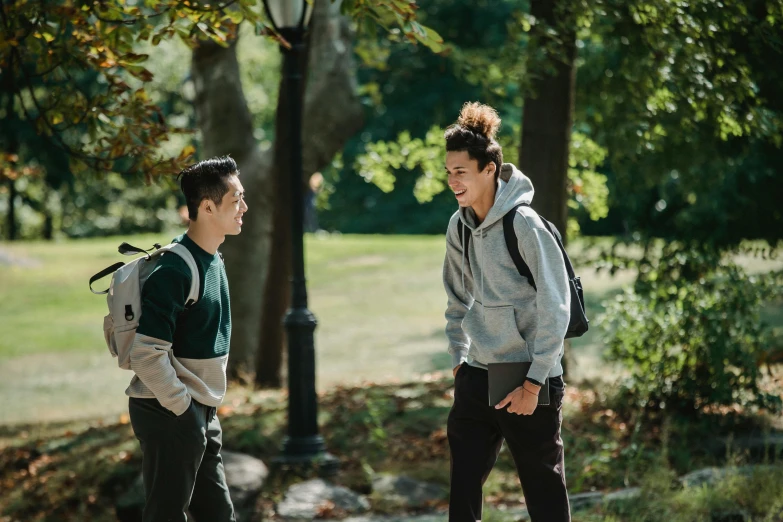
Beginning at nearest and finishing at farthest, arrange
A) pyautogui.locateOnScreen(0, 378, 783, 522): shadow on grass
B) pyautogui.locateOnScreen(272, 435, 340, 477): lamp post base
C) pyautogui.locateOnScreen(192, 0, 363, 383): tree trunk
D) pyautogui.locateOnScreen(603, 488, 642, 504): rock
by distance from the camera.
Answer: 1. pyautogui.locateOnScreen(603, 488, 642, 504): rock
2. pyautogui.locateOnScreen(0, 378, 783, 522): shadow on grass
3. pyautogui.locateOnScreen(272, 435, 340, 477): lamp post base
4. pyautogui.locateOnScreen(192, 0, 363, 383): tree trunk

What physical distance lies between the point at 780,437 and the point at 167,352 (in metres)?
5.35

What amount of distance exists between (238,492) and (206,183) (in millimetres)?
3340

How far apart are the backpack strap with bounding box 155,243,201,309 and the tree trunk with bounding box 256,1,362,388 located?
23.8ft

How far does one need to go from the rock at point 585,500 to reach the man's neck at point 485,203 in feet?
8.94

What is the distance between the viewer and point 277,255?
37.3ft

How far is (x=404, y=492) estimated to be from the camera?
7.16m

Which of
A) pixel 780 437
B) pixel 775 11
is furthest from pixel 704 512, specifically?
pixel 775 11

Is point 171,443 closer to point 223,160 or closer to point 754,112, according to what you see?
point 223,160

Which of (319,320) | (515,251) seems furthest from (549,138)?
(319,320)

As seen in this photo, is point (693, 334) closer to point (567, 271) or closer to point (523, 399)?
point (567, 271)

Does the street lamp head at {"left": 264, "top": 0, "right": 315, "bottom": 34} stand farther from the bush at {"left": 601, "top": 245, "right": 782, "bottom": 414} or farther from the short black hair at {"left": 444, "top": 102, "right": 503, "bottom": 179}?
the short black hair at {"left": 444, "top": 102, "right": 503, "bottom": 179}

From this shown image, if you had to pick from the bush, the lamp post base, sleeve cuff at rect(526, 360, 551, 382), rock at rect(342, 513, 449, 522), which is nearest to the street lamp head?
the lamp post base

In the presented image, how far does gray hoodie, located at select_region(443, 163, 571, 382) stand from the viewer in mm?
3912

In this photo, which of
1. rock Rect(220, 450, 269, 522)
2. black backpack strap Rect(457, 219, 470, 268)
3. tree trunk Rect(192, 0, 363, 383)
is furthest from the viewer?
tree trunk Rect(192, 0, 363, 383)
